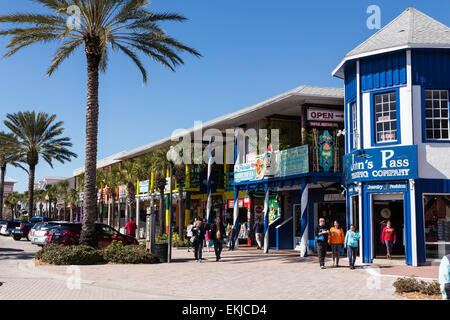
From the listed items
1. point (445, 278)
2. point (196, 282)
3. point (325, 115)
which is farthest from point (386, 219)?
point (445, 278)

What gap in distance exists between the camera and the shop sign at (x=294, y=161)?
71.3 ft

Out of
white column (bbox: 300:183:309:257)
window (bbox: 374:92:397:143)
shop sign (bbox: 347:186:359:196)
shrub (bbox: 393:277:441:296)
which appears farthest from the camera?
white column (bbox: 300:183:309:257)

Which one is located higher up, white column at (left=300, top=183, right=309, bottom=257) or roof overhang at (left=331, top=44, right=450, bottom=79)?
roof overhang at (left=331, top=44, right=450, bottom=79)

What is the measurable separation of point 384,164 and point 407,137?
1213 millimetres

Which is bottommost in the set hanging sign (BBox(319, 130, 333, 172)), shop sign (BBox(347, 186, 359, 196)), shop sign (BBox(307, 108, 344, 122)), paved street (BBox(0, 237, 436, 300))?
paved street (BBox(0, 237, 436, 300))

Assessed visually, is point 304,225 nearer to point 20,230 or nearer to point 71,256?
point 71,256

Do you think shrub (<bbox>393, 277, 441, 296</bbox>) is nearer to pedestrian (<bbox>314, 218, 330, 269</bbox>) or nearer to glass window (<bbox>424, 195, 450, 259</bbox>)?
pedestrian (<bbox>314, 218, 330, 269</bbox>)

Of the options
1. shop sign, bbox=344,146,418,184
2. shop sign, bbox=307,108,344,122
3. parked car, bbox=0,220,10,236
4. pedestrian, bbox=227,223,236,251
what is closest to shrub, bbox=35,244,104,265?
pedestrian, bbox=227,223,236,251

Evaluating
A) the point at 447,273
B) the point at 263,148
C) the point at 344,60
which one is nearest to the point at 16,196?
the point at 263,148

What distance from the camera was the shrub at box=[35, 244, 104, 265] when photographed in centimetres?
1795

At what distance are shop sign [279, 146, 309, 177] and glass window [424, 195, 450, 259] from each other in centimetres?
521

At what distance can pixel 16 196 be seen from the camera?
11875 centimetres

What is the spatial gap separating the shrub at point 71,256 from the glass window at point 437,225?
11.5 meters
